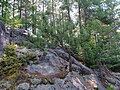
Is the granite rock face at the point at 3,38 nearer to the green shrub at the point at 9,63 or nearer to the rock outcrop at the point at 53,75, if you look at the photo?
the green shrub at the point at 9,63

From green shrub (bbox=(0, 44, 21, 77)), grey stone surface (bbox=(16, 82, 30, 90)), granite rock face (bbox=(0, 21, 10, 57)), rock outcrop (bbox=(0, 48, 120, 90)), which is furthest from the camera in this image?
granite rock face (bbox=(0, 21, 10, 57))

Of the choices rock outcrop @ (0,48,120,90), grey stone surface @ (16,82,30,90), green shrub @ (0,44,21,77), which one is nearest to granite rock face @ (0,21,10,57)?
green shrub @ (0,44,21,77)

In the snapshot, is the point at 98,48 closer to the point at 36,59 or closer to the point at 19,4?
the point at 36,59

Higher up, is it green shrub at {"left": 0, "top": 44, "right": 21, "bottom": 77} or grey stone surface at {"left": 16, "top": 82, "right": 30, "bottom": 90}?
green shrub at {"left": 0, "top": 44, "right": 21, "bottom": 77}

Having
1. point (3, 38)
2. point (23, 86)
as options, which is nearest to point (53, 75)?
point (23, 86)

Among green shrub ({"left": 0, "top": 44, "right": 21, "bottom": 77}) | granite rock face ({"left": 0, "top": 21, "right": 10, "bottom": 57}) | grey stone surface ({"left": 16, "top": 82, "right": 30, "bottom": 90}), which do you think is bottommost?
grey stone surface ({"left": 16, "top": 82, "right": 30, "bottom": 90})

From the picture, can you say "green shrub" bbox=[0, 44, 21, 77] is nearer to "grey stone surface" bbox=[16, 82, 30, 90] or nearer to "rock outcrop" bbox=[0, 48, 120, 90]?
"rock outcrop" bbox=[0, 48, 120, 90]

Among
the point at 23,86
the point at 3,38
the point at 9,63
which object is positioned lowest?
the point at 23,86

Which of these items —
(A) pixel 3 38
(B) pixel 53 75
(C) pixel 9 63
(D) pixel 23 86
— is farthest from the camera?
(A) pixel 3 38

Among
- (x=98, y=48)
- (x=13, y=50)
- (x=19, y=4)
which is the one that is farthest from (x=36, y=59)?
(x=19, y=4)

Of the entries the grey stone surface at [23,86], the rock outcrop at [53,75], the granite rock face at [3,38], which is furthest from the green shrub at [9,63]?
the grey stone surface at [23,86]

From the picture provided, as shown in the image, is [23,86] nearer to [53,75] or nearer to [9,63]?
[53,75]

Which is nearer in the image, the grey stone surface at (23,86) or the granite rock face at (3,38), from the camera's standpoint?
the grey stone surface at (23,86)

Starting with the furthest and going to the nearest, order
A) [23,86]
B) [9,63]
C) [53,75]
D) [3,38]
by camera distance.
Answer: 1. [3,38]
2. [9,63]
3. [53,75]
4. [23,86]
